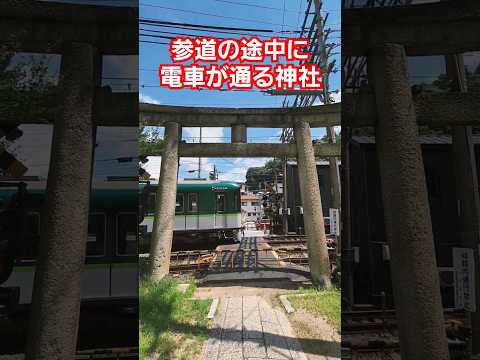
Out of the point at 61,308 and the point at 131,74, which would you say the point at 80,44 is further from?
the point at 61,308

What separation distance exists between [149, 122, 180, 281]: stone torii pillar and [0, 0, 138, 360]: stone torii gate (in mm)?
463

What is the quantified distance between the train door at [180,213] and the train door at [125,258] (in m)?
0.49

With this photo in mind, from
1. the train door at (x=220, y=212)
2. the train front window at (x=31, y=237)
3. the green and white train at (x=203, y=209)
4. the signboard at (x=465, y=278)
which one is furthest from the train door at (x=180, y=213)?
the signboard at (x=465, y=278)

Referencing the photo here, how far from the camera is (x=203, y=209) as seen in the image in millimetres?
3898

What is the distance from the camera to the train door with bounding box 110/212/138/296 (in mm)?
2938

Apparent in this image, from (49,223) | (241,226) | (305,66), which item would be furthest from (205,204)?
(305,66)

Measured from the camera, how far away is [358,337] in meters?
3.96

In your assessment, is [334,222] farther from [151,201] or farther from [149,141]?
[149,141]

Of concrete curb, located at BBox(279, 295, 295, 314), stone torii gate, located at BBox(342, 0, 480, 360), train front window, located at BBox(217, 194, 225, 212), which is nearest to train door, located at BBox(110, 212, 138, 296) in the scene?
train front window, located at BBox(217, 194, 225, 212)

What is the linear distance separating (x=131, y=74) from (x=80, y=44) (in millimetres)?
571

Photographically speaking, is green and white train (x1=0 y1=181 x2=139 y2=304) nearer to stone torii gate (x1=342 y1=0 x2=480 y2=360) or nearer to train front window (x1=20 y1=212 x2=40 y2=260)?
train front window (x1=20 y1=212 x2=40 y2=260)

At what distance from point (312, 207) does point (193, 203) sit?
1.58 m

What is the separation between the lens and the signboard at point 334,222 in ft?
10.9

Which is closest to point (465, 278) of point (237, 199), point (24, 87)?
point (237, 199)
